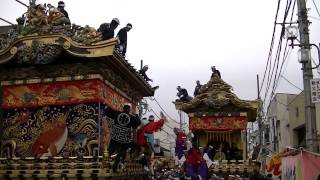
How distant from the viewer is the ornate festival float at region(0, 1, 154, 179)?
9.01 meters

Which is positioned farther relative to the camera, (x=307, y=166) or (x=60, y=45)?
(x=60, y=45)

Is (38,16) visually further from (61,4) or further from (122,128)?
(122,128)

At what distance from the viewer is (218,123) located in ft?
55.5

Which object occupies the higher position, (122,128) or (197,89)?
(197,89)

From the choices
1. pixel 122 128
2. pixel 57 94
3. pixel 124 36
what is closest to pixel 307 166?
pixel 122 128

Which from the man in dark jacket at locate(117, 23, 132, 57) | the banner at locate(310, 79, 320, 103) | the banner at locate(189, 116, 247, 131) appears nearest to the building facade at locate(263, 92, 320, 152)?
the banner at locate(189, 116, 247, 131)

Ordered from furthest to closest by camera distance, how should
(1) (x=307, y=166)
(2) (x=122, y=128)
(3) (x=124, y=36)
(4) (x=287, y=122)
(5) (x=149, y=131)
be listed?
(4) (x=287, y=122)
(3) (x=124, y=36)
(5) (x=149, y=131)
(2) (x=122, y=128)
(1) (x=307, y=166)

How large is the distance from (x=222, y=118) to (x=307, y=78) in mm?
5912

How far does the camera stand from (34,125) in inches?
375

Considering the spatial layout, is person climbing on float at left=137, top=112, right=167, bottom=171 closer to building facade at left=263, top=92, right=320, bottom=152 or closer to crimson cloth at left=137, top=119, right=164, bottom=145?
crimson cloth at left=137, top=119, right=164, bottom=145

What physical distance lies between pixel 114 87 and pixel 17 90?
220 cm

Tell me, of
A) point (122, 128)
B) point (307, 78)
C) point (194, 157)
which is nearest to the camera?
point (122, 128)

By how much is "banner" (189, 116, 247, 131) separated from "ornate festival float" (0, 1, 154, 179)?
7.42m

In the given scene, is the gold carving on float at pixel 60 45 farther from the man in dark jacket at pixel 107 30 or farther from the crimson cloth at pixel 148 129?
the crimson cloth at pixel 148 129
